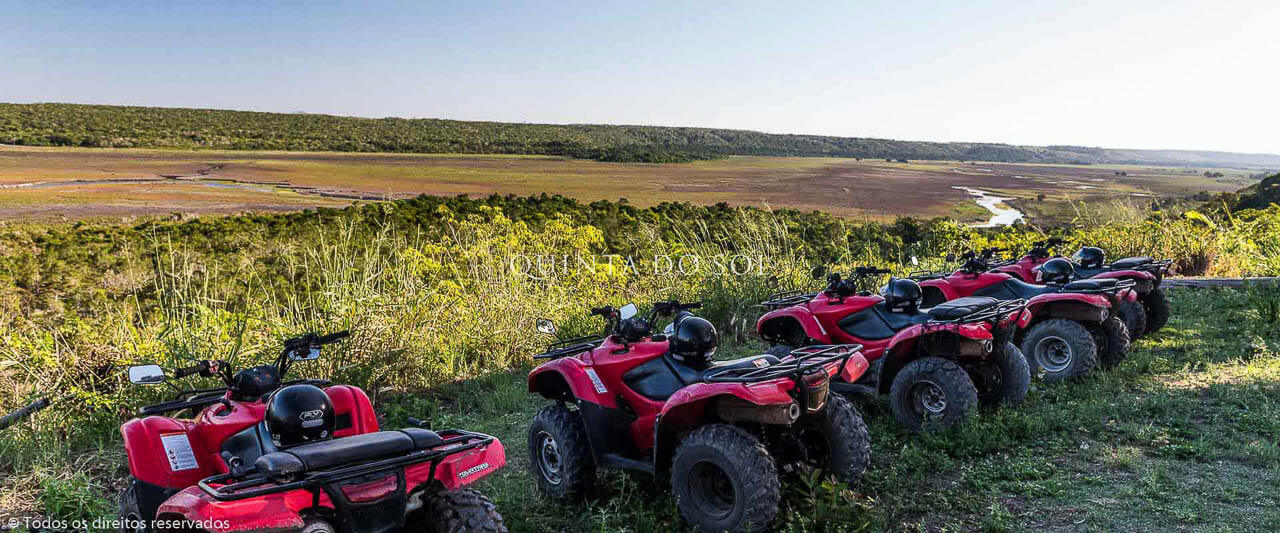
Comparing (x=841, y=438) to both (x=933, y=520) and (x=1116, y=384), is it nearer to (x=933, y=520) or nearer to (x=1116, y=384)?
(x=933, y=520)

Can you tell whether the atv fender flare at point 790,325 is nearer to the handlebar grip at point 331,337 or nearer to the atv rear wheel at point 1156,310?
the handlebar grip at point 331,337

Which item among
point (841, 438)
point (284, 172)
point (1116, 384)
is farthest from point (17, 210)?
point (1116, 384)

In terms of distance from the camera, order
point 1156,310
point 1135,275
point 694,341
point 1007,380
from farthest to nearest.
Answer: point 1156,310 → point 1135,275 → point 1007,380 → point 694,341

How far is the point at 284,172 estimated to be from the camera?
23.5 metres

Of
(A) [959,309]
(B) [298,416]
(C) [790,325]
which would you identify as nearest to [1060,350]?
(A) [959,309]

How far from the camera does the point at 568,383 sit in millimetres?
4699

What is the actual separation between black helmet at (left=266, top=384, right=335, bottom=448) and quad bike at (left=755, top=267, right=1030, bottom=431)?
3.36 metres

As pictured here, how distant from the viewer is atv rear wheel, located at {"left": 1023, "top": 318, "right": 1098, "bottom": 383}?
22.0 feet

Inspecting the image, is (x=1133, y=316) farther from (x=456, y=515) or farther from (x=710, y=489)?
(x=456, y=515)

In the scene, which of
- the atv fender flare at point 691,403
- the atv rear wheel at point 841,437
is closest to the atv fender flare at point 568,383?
the atv fender flare at point 691,403

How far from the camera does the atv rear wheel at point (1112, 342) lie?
7.17 meters

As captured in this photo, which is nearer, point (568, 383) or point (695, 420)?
point (695, 420)

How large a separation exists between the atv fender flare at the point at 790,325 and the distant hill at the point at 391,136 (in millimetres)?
23427

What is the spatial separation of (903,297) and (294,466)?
535 cm
